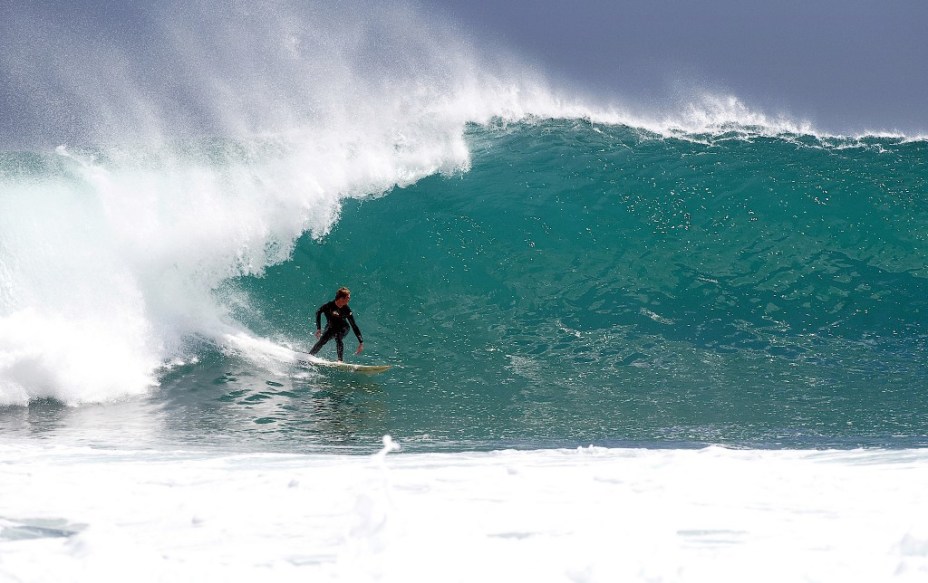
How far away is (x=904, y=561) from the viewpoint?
2.60m

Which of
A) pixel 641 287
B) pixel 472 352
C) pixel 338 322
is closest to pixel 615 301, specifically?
pixel 641 287

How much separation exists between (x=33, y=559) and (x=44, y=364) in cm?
507

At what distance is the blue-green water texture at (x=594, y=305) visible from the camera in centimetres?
660

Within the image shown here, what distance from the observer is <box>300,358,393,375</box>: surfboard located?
841cm

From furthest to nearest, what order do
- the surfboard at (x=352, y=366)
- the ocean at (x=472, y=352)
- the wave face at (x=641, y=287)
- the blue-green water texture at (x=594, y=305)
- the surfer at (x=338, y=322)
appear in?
the surfer at (x=338, y=322) < the surfboard at (x=352, y=366) < the wave face at (x=641, y=287) < the blue-green water texture at (x=594, y=305) < the ocean at (x=472, y=352)

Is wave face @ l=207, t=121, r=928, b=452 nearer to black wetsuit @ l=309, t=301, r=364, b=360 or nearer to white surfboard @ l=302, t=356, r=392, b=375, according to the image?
white surfboard @ l=302, t=356, r=392, b=375

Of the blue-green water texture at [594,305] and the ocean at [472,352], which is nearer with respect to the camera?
the ocean at [472,352]

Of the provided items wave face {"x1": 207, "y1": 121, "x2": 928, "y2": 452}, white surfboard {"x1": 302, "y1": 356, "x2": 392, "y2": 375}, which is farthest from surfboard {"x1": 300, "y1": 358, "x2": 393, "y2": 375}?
wave face {"x1": 207, "y1": 121, "x2": 928, "y2": 452}

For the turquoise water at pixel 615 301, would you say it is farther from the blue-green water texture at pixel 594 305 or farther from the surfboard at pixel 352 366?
the surfboard at pixel 352 366

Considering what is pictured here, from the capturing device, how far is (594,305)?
10.1 metres

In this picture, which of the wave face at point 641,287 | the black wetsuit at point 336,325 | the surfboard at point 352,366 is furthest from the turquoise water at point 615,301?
the black wetsuit at point 336,325

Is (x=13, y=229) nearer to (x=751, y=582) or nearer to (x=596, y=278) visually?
(x=596, y=278)

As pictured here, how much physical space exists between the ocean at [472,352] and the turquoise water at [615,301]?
52mm

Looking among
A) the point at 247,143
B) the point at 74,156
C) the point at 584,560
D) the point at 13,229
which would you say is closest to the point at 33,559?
the point at 584,560
